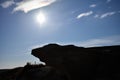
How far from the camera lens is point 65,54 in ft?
31.9

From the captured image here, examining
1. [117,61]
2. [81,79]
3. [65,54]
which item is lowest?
[81,79]

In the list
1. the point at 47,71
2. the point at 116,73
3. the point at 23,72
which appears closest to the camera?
the point at 116,73

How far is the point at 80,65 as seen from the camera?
909 cm

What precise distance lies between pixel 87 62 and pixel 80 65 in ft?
1.42

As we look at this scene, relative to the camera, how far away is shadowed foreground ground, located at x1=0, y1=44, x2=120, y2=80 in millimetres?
8789

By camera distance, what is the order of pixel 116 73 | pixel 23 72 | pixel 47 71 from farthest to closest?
pixel 23 72, pixel 47 71, pixel 116 73

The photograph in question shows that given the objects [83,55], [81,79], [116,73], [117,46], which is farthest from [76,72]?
[117,46]

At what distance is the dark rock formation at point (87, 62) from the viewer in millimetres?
8719

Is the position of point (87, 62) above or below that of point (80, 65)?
above

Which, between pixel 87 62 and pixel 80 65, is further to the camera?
pixel 87 62

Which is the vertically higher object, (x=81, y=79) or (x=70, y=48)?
(x=70, y=48)

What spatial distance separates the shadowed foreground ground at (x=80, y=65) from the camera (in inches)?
346

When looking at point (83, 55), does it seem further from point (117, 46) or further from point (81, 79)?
point (117, 46)

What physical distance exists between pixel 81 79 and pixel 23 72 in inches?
131
